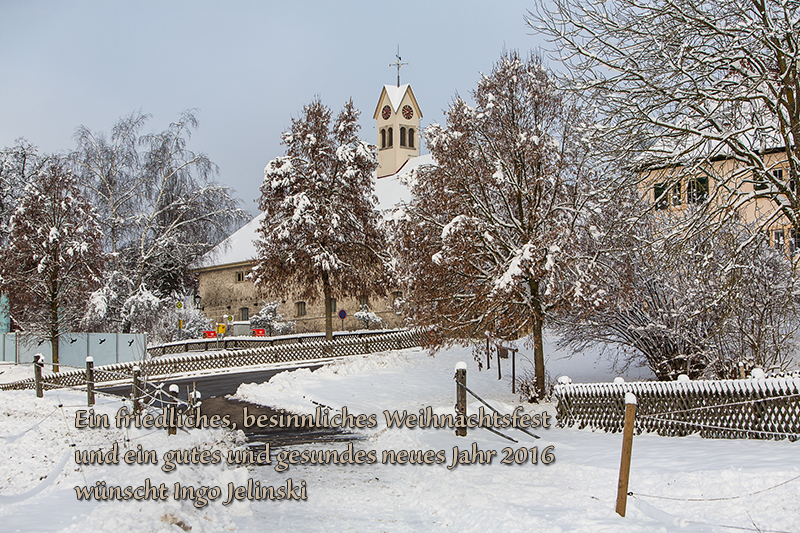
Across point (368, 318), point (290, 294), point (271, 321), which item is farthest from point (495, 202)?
point (290, 294)

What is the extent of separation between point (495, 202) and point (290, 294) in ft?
94.3

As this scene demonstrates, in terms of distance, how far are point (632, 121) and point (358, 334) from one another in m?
23.3

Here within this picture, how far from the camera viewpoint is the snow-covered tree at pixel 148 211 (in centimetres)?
3175

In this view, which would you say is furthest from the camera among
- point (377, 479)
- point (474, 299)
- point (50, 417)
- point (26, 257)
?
point (26, 257)

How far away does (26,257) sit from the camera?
26.3 metres

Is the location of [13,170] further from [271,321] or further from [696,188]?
[696,188]

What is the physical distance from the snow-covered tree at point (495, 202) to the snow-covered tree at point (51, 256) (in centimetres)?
1852

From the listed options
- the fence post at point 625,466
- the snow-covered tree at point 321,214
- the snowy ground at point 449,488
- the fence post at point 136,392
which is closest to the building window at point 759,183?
the snowy ground at point 449,488

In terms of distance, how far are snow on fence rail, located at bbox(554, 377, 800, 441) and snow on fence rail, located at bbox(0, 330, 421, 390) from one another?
1183 centimetres

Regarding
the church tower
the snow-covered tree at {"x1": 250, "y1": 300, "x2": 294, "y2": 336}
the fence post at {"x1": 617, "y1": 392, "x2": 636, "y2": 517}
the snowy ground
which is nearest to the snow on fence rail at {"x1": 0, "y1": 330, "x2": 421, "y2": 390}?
the snow-covered tree at {"x1": 250, "y1": 300, "x2": 294, "y2": 336}

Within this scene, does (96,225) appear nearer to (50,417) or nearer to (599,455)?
(50,417)

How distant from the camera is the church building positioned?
3947 cm

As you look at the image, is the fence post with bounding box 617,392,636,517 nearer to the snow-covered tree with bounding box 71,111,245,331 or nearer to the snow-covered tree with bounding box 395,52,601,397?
the snow-covered tree with bounding box 395,52,601,397

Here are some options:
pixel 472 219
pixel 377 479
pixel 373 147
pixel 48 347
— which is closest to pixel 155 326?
pixel 48 347
